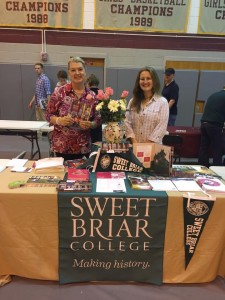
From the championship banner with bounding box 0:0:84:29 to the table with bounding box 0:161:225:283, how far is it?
423 centimetres

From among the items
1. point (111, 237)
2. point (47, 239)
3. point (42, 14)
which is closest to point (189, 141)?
point (111, 237)

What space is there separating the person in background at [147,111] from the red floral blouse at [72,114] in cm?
26

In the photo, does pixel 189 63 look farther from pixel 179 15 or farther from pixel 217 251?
pixel 217 251

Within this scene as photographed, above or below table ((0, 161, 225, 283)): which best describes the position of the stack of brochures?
above

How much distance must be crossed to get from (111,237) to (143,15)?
4476 mm

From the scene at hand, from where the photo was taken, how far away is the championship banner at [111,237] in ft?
4.60

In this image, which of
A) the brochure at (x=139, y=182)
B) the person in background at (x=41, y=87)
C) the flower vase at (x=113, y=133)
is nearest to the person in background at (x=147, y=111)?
the flower vase at (x=113, y=133)

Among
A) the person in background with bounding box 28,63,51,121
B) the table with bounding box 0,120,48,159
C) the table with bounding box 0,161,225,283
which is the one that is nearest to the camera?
the table with bounding box 0,161,225,283

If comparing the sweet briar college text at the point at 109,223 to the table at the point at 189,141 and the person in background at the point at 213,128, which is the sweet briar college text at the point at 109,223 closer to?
the person in background at the point at 213,128

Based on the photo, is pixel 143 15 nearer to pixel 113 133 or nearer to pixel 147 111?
pixel 147 111

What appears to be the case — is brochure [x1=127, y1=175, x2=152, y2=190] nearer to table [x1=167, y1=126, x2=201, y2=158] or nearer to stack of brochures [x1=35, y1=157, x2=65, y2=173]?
stack of brochures [x1=35, y1=157, x2=65, y2=173]

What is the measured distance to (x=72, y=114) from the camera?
183cm

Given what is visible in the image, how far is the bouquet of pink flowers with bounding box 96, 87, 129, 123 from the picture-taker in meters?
1.60

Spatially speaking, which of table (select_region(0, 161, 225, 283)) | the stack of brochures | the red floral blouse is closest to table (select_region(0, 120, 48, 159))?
the red floral blouse
